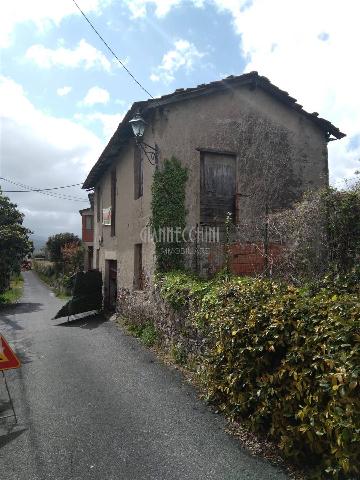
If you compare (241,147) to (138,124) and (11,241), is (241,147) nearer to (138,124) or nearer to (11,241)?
(138,124)

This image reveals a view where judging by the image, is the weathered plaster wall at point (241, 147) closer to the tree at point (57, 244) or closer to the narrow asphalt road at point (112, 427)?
the narrow asphalt road at point (112, 427)

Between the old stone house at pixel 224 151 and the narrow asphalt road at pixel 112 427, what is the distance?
344cm

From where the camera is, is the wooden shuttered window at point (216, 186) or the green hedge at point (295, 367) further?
the wooden shuttered window at point (216, 186)

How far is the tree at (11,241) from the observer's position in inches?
733

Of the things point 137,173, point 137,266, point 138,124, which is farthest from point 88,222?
point 138,124

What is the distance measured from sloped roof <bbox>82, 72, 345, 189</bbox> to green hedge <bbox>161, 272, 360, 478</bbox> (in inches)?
225

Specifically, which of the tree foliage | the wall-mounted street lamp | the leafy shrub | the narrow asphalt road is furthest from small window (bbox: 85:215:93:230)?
the tree foliage

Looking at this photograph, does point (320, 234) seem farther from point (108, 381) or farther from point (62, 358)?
point (62, 358)

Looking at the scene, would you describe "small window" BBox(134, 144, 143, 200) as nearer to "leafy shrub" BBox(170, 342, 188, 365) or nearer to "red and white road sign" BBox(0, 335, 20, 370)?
"leafy shrub" BBox(170, 342, 188, 365)

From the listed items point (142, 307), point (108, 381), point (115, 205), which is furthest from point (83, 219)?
point (108, 381)

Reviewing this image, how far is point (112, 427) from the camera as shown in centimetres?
448

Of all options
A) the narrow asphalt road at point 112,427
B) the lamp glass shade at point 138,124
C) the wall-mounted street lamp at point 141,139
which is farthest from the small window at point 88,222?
the narrow asphalt road at point 112,427

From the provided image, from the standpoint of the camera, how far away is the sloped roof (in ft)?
29.9

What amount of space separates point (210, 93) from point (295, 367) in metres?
7.99
